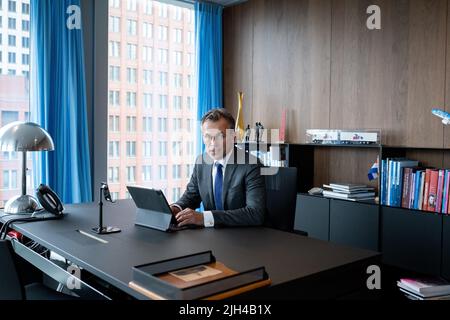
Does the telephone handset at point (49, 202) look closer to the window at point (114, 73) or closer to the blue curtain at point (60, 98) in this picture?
the blue curtain at point (60, 98)

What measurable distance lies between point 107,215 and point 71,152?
1.69 m

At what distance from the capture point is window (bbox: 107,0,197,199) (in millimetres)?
4250

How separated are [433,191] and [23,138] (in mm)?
2695

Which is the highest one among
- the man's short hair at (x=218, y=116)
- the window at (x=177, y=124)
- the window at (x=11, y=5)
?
the window at (x=11, y=5)

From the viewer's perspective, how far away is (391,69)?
341 cm

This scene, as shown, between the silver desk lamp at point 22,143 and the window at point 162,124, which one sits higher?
the window at point 162,124

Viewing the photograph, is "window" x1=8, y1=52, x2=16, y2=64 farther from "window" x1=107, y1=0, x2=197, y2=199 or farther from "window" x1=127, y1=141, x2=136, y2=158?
"window" x1=127, y1=141, x2=136, y2=158

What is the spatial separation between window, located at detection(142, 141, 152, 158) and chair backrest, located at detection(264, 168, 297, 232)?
2.02 m

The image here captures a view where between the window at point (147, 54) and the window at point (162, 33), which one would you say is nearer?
the window at point (147, 54)

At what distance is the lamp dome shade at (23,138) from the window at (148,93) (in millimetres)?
1689

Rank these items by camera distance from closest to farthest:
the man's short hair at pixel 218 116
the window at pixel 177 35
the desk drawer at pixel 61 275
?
the desk drawer at pixel 61 275, the man's short hair at pixel 218 116, the window at pixel 177 35

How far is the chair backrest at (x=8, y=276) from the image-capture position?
1476 millimetres

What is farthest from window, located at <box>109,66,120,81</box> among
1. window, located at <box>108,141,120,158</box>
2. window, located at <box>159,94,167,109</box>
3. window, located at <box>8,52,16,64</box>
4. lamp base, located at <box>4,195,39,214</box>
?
lamp base, located at <box>4,195,39,214</box>

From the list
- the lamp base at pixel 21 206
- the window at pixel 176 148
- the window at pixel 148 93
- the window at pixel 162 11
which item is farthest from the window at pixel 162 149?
the lamp base at pixel 21 206
